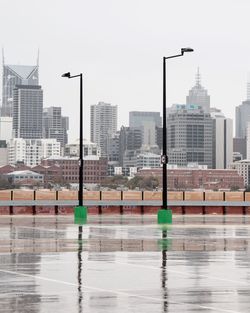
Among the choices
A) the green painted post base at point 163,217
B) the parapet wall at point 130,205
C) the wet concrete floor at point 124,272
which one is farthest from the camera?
the parapet wall at point 130,205

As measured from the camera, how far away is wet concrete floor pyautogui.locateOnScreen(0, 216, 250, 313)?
17703 millimetres

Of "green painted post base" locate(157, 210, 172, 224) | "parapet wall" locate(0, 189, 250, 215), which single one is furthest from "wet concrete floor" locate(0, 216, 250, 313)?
"parapet wall" locate(0, 189, 250, 215)

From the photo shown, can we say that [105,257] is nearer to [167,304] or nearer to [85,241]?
[85,241]

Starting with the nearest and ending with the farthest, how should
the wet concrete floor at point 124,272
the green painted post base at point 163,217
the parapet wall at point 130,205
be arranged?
the wet concrete floor at point 124,272 → the green painted post base at point 163,217 → the parapet wall at point 130,205

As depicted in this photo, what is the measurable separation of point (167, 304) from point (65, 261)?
361 inches

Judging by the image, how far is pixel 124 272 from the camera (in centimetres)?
2341

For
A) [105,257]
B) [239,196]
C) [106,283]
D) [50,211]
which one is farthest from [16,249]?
[239,196]

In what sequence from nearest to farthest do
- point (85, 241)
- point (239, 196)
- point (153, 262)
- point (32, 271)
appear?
point (32, 271) → point (153, 262) → point (85, 241) → point (239, 196)

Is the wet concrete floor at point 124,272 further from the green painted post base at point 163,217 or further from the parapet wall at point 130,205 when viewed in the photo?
the parapet wall at point 130,205

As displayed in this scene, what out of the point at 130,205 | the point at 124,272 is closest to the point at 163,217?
the point at 130,205

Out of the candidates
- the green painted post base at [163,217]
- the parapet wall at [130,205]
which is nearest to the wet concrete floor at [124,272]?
the green painted post base at [163,217]

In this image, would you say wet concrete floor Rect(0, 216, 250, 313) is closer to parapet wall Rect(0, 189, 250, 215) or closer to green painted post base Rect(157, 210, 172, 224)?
green painted post base Rect(157, 210, 172, 224)

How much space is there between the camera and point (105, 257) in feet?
91.7

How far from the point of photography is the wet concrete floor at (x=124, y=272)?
58.1 feet
